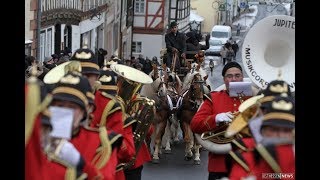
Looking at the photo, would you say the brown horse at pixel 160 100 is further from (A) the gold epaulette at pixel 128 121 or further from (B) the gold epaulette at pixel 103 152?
(B) the gold epaulette at pixel 103 152

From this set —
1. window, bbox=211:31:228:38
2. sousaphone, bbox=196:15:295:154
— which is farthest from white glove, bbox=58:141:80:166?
window, bbox=211:31:228:38

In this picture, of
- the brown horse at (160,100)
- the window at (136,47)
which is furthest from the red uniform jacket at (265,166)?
the window at (136,47)

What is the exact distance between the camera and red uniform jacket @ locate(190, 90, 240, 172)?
8.46 meters

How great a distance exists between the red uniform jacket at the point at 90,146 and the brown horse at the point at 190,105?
892cm

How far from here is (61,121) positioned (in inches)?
201

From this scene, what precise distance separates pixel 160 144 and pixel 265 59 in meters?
7.06

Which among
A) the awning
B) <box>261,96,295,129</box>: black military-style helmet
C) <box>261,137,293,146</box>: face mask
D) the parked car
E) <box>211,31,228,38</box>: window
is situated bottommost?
the parked car

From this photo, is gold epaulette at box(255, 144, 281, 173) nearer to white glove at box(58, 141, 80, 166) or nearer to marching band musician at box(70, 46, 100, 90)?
white glove at box(58, 141, 80, 166)

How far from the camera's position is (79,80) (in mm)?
5508

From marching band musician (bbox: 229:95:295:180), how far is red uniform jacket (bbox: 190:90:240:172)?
2776 millimetres

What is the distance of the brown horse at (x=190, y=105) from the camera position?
48.9 ft
